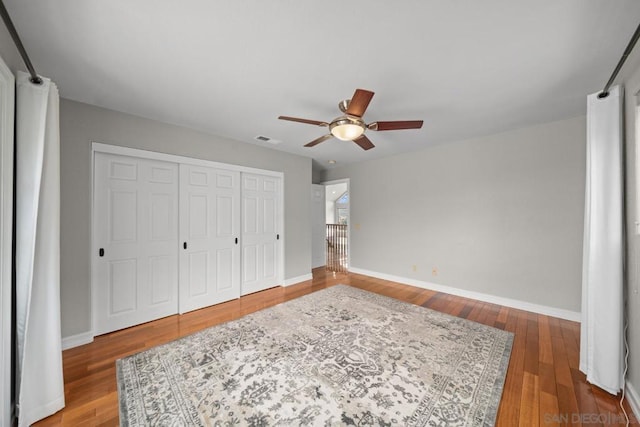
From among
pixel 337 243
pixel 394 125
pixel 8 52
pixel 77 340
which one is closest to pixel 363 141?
pixel 394 125

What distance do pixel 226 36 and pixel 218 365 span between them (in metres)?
2.61

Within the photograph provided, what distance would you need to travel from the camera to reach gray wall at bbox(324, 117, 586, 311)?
116 inches

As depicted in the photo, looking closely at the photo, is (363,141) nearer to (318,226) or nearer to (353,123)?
(353,123)

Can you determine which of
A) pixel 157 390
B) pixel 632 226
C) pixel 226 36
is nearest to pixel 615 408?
pixel 632 226

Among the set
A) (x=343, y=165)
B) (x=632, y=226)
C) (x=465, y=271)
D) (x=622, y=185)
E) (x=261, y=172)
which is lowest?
(x=465, y=271)

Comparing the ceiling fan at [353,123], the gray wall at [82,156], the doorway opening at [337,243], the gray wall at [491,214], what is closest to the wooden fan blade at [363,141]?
the ceiling fan at [353,123]

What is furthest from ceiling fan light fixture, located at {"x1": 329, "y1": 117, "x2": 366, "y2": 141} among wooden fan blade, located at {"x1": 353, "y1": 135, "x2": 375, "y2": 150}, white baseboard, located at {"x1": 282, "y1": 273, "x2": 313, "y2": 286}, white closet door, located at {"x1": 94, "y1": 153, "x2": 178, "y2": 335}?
white baseboard, located at {"x1": 282, "y1": 273, "x2": 313, "y2": 286}

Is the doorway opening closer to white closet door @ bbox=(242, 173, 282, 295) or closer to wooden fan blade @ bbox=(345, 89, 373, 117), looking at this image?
white closet door @ bbox=(242, 173, 282, 295)

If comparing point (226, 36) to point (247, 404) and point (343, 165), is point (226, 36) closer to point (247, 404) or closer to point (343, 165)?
point (247, 404)

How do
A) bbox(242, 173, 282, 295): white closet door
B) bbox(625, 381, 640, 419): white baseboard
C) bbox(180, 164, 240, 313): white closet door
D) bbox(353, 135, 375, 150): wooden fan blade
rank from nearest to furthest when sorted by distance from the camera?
bbox(625, 381, 640, 419): white baseboard < bbox(353, 135, 375, 150): wooden fan blade < bbox(180, 164, 240, 313): white closet door < bbox(242, 173, 282, 295): white closet door

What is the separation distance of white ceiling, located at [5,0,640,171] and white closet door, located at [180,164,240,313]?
3.33 feet

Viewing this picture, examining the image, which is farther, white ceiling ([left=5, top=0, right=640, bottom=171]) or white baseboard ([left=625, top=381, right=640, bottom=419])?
white baseboard ([left=625, top=381, right=640, bottom=419])

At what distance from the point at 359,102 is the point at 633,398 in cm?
288

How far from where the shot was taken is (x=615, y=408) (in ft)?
5.26
